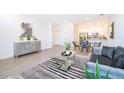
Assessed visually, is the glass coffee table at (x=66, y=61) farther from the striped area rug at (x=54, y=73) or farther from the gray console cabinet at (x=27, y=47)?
the gray console cabinet at (x=27, y=47)

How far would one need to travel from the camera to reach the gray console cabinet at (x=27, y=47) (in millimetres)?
4941

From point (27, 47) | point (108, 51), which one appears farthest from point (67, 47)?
point (27, 47)

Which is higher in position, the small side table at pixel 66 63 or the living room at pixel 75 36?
the living room at pixel 75 36

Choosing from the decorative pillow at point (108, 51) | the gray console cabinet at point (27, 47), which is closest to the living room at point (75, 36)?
the decorative pillow at point (108, 51)

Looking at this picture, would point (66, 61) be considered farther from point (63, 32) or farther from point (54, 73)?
point (63, 32)

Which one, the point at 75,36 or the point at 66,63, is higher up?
the point at 75,36

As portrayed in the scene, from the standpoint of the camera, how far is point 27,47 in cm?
559
